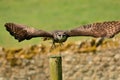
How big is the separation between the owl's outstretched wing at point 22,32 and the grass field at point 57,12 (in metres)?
8.97

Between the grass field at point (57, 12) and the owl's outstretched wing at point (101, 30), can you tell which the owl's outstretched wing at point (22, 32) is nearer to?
the owl's outstretched wing at point (101, 30)

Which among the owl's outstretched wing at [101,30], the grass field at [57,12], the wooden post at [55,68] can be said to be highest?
the owl's outstretched wing at [101,30]

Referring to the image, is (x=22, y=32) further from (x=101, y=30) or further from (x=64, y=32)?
(x=101, y=30)

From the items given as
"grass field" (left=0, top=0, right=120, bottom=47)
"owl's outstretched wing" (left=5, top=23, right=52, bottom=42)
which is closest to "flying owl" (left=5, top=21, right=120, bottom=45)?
"owl's outstretched wing" (left=5, top=23, right=52, bottom=42)

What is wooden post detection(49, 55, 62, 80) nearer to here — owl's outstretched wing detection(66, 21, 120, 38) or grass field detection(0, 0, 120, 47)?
owl's outstretched wing detection(66, 21, 120, 38)

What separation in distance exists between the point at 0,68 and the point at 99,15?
5.80 m

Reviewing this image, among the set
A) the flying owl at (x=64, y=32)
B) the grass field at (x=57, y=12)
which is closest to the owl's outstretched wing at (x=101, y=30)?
the flying owl at (x=64, y=32)

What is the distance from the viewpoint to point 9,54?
36.8ft

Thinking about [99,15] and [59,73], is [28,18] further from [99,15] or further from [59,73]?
[59,73]

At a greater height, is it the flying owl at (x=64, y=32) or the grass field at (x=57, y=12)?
the flying owl at (x=64, y=32)

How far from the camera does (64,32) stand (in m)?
6.12

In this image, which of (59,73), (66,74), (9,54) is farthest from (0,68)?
(59,73)

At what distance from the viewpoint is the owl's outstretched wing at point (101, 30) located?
6.12m

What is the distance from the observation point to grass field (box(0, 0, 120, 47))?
16.1m
